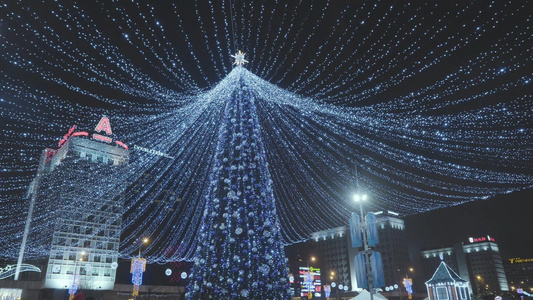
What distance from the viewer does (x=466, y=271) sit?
9550 centimetres

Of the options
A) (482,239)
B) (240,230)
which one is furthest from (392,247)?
(240,230)

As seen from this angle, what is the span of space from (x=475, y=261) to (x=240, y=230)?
113104 millimetres

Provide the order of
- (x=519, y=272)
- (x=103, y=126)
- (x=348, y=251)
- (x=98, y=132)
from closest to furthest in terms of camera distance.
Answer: (x=98, y=132), (x=103, y=126), (x=348, y=251), (x=519, y=272)

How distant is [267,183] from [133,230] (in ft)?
133

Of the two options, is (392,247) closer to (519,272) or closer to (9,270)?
(9,270)

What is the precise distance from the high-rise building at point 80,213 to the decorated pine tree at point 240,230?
27.2 m

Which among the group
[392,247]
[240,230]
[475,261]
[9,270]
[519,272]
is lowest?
[519,272]

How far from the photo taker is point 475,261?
101 m

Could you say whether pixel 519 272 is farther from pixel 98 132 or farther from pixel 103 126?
pixel 98 132

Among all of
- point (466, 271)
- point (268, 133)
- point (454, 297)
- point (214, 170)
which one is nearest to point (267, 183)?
point (214, 170)

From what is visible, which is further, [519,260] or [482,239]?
[519,260]

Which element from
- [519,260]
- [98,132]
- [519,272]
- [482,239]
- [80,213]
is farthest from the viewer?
[519,260]

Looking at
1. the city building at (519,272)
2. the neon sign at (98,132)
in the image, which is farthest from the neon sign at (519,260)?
the neon sign at (98,132)

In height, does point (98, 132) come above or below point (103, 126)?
below
